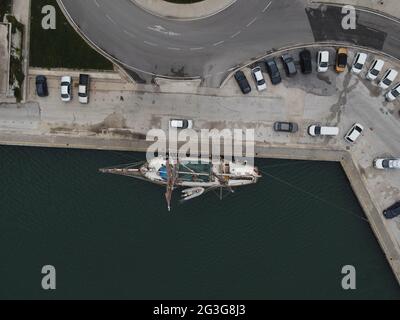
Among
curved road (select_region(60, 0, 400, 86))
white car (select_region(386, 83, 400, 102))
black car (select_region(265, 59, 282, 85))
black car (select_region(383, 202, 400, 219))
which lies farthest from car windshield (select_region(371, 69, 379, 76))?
black car (select_region(383, 202, 400, 219))

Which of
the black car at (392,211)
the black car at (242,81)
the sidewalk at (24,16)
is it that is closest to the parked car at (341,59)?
the black car at (242,81)

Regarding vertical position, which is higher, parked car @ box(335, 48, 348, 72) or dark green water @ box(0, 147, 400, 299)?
parked car @ box(335, 48, 348, 72)

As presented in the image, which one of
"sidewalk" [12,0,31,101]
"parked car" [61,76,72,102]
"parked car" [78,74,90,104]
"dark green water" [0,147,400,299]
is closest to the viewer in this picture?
"parked car" [61,76,72,102]

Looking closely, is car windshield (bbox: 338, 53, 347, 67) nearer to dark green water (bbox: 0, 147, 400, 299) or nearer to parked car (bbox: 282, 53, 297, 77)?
parked car (bbox: 282, 53, 297, 77)

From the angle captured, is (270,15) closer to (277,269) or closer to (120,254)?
(277,269)

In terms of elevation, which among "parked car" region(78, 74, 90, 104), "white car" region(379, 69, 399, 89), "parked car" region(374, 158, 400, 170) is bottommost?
"parked car" region(374, 158, 400, 170)

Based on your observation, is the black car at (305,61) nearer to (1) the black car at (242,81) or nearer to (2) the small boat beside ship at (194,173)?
(1) the black car at (242,81)

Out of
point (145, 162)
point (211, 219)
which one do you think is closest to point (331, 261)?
point (211, 219)
